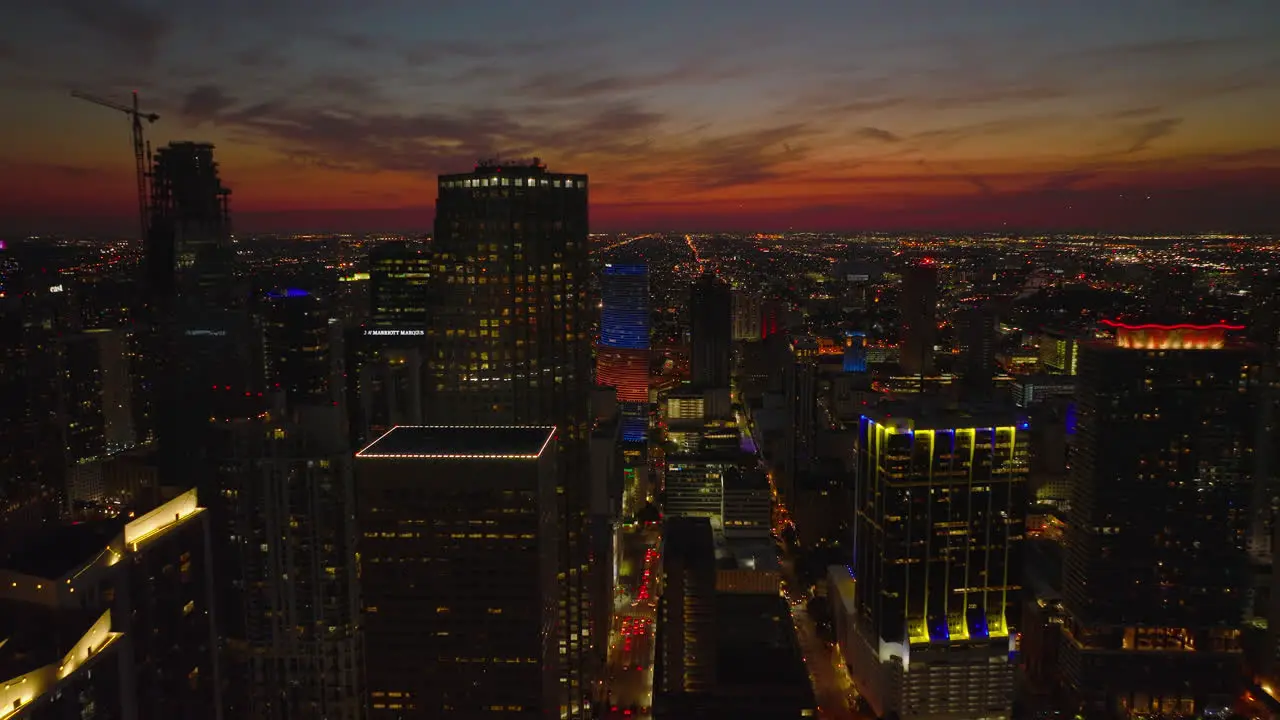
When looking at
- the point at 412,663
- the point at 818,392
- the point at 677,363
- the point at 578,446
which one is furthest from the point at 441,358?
the point at 677,363

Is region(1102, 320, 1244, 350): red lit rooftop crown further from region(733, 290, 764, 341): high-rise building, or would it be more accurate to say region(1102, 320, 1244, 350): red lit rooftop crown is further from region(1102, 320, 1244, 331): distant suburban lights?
region(733, 290, 764, 341): high-rise building

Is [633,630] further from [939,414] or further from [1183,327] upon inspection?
[1183,327]

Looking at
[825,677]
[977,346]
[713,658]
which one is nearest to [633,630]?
[825,677]

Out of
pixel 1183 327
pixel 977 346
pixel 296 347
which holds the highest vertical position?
pixel 1183 327

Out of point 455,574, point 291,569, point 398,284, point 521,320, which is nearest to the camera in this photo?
point 455,574

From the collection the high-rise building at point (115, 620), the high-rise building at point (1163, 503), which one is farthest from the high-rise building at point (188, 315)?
the high-rise building at point (1163, 503)

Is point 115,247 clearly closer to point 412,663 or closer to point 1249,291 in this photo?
point 412,663
